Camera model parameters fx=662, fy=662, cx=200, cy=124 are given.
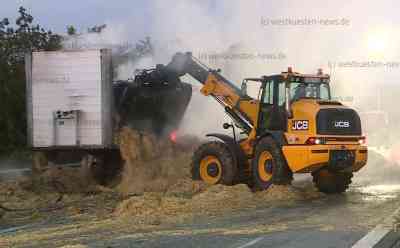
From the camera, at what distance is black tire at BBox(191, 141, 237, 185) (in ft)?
51.1

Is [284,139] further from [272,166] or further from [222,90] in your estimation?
[222,90]

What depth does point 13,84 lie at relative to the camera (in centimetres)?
2602

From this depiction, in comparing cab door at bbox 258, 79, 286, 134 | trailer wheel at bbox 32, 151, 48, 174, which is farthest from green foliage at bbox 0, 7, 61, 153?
cab door at bbox 258, 79, 286, 134

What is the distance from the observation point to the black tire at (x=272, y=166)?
572 inches

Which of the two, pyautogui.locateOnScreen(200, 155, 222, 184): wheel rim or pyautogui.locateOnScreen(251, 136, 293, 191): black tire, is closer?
pyautogui.locateOnScreen(251, 136, 293, 191): black tire

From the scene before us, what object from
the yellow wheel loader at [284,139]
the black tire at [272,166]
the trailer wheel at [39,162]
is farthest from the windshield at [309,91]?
the trailer wheel at [39,162]

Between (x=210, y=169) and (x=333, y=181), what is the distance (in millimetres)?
2959

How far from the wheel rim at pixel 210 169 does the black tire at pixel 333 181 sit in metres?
2.35

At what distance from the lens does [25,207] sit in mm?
13984

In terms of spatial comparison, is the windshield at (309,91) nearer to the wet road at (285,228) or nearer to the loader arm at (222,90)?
the loader arm at (222,90)

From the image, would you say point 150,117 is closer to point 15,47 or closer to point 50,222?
point 50,222

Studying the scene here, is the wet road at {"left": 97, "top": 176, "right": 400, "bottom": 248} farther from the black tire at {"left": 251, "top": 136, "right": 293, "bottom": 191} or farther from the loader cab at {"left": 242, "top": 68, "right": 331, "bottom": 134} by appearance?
the loader cab at {"left": 242, "top": 68, "right": 331, "bottom": 134}

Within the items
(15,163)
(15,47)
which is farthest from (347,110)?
(15,47)

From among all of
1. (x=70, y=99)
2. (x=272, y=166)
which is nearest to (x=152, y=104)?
(x=70, y=99)
